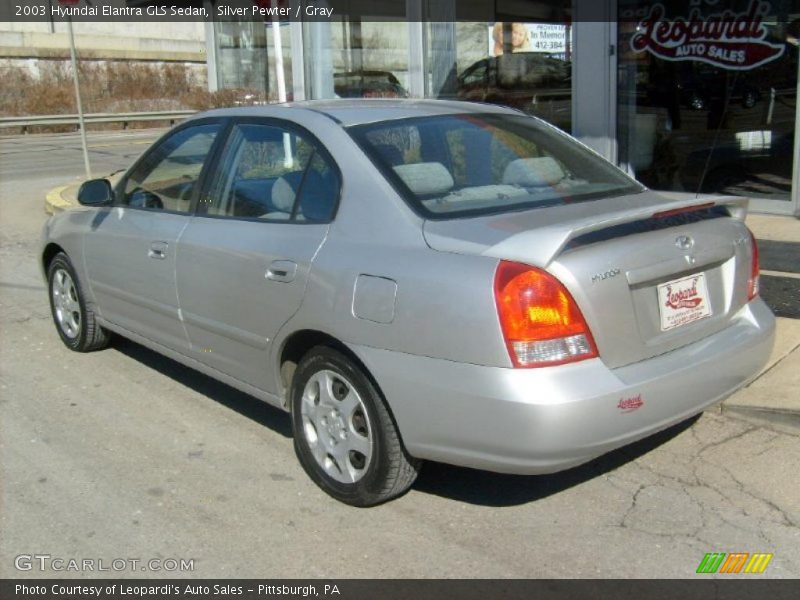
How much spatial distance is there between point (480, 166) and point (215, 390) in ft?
7.31

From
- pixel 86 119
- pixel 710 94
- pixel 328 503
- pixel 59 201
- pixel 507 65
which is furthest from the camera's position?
pixel 86 119

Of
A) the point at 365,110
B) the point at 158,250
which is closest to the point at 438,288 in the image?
the point at 365,110

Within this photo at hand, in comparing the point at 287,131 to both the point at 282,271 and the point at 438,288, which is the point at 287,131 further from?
the point at 438,288

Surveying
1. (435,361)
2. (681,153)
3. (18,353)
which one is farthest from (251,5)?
(435,361)

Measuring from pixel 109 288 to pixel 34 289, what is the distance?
3.07 metres

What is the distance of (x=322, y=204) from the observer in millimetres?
4000

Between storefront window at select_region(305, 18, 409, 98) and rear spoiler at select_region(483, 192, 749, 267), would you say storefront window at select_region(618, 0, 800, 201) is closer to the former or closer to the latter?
storefront window at select_region(305, 18, 409, 98)

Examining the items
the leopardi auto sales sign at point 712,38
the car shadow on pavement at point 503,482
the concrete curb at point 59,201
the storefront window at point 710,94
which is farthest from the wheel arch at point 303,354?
the concrete curb at point 59,201

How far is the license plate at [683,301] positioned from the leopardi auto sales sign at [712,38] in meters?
6.02

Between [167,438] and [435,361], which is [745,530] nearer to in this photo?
Result: [435,361]

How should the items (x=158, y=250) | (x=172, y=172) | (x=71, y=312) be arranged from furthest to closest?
(x=71, y=312) < (x=172, y=172) < (x=158, y=250)

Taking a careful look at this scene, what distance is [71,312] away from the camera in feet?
20.0

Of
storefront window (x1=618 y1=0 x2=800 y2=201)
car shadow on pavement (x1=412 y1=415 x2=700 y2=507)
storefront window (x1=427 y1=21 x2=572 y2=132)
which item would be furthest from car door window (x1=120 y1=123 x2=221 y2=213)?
storefront window (x1=427 y1=21 x2=572 y2=132)

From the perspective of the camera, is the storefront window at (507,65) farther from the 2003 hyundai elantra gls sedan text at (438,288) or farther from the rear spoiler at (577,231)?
the rear spoiler at (577,231)
